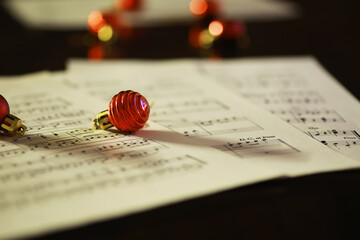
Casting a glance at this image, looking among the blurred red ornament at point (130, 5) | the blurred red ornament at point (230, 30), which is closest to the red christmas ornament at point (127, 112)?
the blurred red ornament at point (230, 30)

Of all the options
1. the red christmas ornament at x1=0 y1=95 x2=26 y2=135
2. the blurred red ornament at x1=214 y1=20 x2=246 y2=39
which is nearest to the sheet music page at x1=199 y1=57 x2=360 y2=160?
the blurred red ornament at x1=214 y1=20 x2=246 y2=39

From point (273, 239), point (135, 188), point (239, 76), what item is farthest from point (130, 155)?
point (239, 76)

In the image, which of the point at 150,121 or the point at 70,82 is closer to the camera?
the point at 150,121

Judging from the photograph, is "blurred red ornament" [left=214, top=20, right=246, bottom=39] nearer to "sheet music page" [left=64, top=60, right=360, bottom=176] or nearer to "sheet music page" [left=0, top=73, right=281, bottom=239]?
"sheet music page" [left=64, top=60, right=360, bottom=176]

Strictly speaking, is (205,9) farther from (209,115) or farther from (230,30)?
(209,115)

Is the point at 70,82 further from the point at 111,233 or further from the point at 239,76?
the point at 111,233

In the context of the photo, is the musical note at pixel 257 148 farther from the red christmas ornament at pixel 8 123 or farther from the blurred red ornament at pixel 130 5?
the blurred red ornament at pixel 130 5
